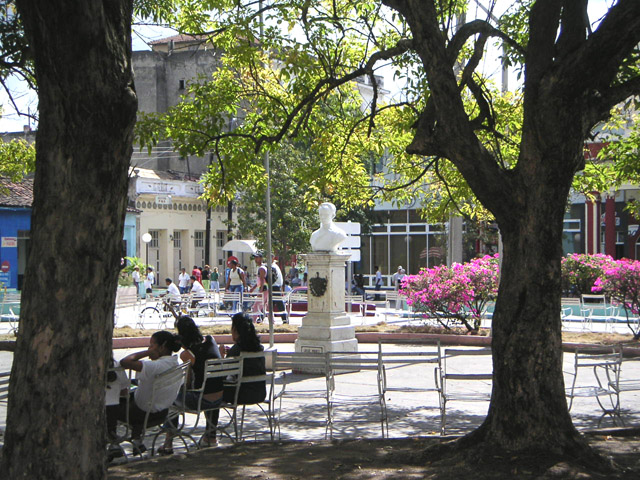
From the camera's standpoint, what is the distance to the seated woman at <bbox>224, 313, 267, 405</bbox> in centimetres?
839

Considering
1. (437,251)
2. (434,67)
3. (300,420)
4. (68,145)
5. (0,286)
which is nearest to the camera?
(68,145)

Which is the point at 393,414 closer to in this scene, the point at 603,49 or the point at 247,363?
the point at 247,363

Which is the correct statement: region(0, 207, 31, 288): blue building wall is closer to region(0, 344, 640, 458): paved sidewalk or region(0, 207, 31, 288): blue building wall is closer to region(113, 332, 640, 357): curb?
region(113, 332, 640, 357): curb

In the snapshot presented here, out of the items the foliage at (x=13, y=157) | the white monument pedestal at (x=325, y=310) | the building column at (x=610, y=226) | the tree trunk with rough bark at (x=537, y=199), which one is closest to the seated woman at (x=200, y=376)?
the tree trunk with rough bark at (x=537, y=199)

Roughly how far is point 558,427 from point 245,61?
307 inches

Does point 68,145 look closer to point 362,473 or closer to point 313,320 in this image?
point 362,473

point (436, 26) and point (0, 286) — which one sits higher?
point (436, 26)

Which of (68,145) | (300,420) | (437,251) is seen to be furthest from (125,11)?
(437,251)

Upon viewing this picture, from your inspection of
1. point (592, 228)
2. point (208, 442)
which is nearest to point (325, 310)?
point (208, 442)

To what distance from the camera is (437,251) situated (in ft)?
142

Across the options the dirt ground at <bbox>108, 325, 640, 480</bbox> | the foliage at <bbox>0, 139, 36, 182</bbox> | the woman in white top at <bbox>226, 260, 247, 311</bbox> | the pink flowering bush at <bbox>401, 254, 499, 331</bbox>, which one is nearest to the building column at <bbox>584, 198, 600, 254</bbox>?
the woman in white top at <bbox>226, 260, 247, 311</bbox>

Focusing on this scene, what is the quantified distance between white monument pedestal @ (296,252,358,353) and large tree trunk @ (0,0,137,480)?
956 centimetres

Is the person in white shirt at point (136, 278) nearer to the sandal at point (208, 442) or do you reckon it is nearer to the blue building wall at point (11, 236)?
the blue building wall at point (11, 236)

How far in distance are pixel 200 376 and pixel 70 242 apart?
401 cm
